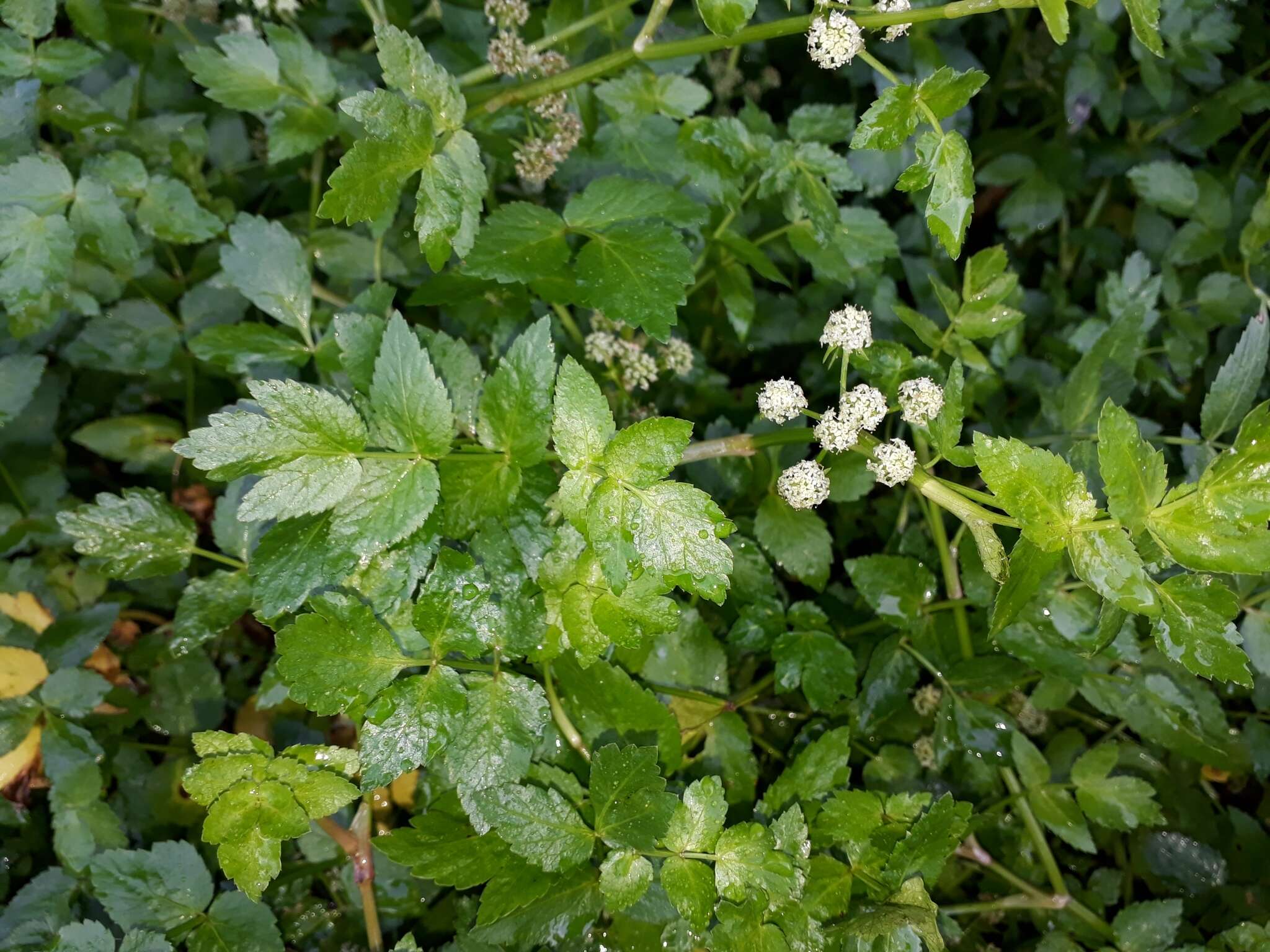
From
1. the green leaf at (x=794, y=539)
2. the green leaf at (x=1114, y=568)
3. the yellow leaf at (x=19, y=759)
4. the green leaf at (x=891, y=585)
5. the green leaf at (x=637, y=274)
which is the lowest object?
the yellow leaf at (x=19, y=759)

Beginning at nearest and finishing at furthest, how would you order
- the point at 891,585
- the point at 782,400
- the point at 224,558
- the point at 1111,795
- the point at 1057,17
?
1. the point at 1057,17
2. the point at 782,400
3. the point at 224,558
4. the point at 891,585
5. the point at 1111,795

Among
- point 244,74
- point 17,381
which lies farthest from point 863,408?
point 17,381

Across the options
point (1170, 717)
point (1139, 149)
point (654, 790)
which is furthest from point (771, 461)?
point (1139, 149)

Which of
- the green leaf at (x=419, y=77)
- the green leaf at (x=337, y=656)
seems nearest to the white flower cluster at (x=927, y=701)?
the green leaf at (x=337, y=656)

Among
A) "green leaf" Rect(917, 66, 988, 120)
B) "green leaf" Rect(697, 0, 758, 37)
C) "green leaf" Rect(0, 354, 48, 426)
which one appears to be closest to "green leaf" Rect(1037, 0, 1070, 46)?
"green leaf" Rect(917, 66, 988, 120)

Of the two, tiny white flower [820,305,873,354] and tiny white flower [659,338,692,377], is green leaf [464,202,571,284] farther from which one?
tiny white flower [820,305,873,354]

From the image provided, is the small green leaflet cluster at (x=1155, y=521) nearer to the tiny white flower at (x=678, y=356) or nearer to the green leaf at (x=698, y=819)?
the green leaf at (x=698, y=819)

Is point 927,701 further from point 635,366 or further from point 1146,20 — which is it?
point 1146,20
